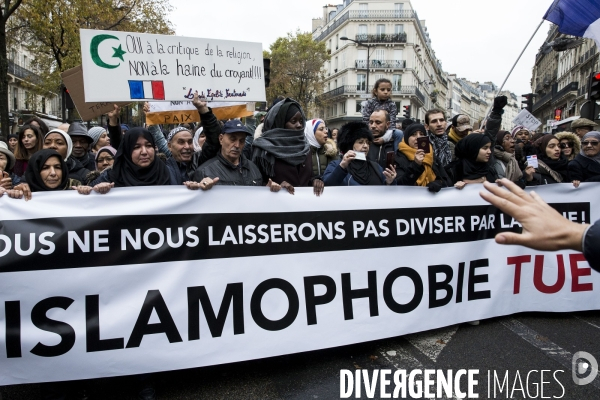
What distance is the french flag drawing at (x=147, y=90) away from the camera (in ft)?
12.1

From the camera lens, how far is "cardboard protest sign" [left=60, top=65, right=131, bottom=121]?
4602 millimetres

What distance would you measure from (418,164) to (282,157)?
128 cm

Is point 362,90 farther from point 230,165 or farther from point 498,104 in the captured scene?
point 230,165

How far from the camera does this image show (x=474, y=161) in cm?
493

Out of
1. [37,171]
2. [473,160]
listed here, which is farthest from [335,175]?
[37,171]

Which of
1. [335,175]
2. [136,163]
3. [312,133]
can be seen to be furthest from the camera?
[312,133]

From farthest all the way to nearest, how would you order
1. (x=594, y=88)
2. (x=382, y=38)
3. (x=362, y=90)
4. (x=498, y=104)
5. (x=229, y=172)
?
(x=382, y=38) < (x=362, y=90) < (x=594, y=88) < (x=498, y=104) < (x=229, y=172)

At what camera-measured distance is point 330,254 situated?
3.73 metres

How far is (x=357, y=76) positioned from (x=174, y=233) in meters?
69.2

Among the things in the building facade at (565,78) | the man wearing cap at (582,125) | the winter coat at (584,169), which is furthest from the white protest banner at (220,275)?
the building facade at (565,78)

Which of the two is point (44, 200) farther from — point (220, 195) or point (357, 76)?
point (357, 76)

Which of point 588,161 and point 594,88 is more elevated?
point 594,88

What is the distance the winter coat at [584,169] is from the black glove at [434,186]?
99.4 inches

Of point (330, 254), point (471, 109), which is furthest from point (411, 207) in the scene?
point (471, 109)
